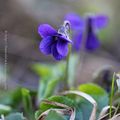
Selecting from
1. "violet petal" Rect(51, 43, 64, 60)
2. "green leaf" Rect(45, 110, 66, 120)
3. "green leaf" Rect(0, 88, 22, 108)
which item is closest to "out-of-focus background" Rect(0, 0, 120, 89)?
"green leaf" Rect(0, 88, 22, 108)

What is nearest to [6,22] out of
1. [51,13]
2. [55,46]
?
[51,13]

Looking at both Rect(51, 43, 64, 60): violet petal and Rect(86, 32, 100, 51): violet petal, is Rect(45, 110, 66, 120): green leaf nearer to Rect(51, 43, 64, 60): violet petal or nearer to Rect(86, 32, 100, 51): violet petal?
Rect(51, 43, 64, 60): violet petal

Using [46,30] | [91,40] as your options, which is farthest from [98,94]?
[91,40]

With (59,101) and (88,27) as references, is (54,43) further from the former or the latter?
(88,27)

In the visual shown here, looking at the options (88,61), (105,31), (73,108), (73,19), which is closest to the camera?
(73,108)

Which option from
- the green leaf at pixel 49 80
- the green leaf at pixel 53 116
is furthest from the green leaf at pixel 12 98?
the green leaf at pixel 53 116

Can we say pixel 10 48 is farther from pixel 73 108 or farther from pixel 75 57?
pixel 73 108
